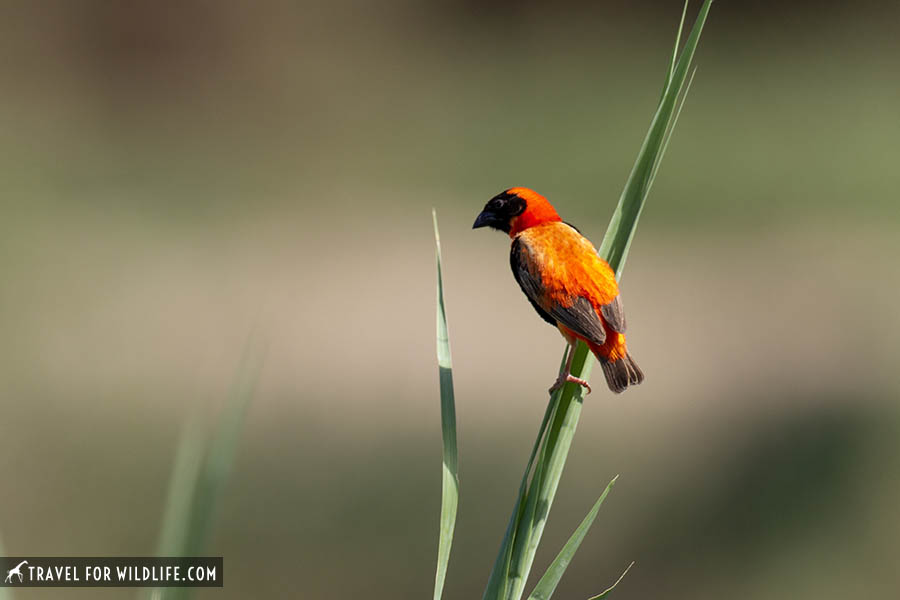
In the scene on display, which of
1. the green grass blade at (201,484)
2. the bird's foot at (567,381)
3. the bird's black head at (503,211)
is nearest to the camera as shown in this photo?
the green grass blade at (201,484)

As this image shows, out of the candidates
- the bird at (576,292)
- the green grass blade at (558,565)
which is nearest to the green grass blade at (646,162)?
the bird at (576,292)

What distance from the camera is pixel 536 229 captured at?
68 centimetres

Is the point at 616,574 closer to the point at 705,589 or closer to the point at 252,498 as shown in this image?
the point at 705,589

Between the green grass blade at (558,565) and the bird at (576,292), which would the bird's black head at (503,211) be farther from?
the green grass blade at (558,565)

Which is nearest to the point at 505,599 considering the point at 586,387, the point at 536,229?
the point at 586,387

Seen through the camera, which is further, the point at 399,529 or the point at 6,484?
the point at 6,484

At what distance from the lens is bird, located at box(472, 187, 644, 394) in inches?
23.2

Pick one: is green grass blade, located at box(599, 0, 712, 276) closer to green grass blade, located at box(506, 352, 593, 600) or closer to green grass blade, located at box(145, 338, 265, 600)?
green grass blade, located at box(506, 352, 593, 600)

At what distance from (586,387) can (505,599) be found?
13 cm

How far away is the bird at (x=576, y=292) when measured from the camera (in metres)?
0.59

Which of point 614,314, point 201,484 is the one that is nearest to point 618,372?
point 614,314

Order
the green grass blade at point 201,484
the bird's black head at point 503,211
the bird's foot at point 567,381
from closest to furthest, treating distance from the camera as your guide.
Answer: the green grass blade at point 201,484
the bird's foot at point 567,381
the bird's black head at point 503,211

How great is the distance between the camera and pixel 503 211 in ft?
2.36

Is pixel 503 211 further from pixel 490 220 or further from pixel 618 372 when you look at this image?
pixel 618 372
